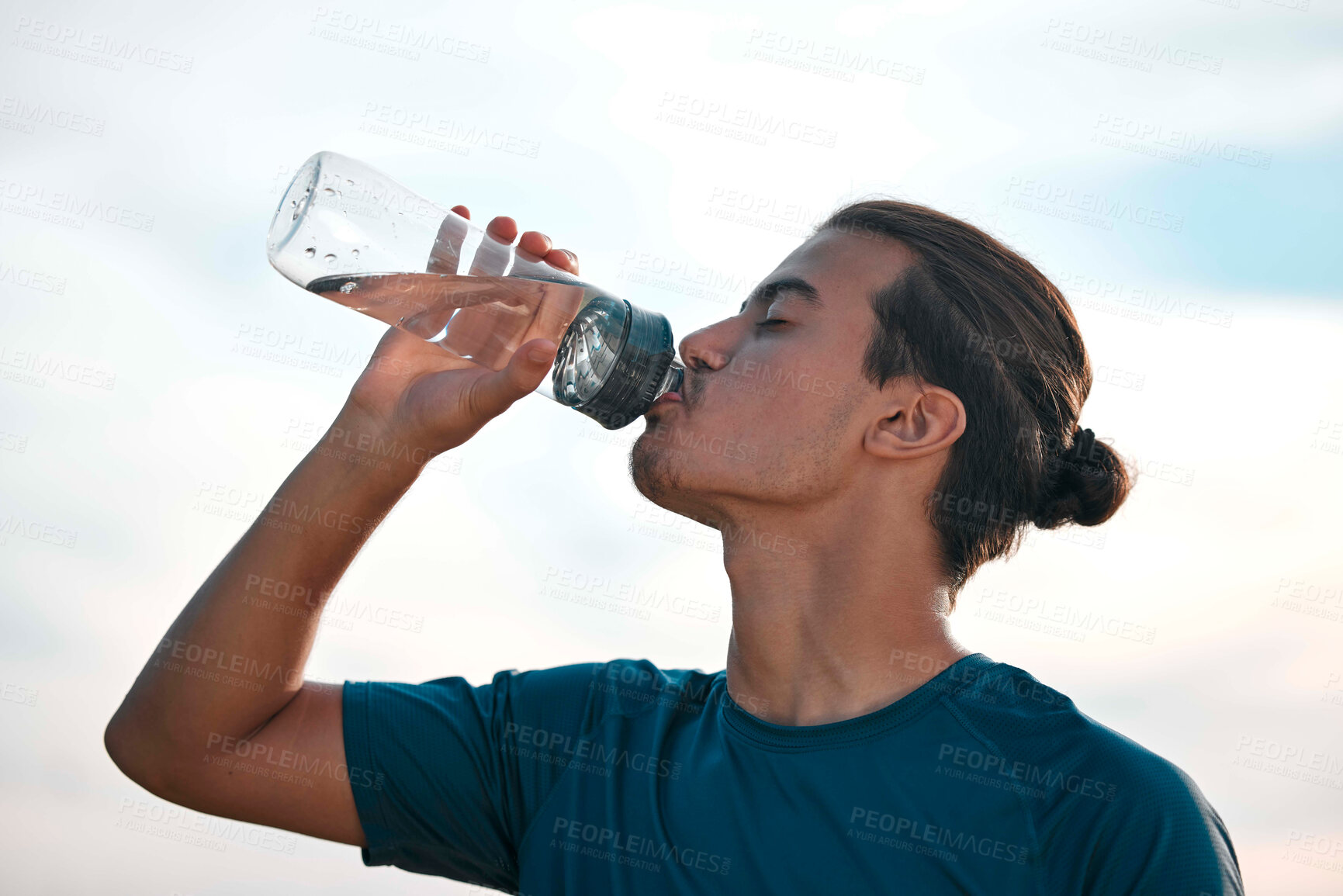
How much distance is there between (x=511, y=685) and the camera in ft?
7.02

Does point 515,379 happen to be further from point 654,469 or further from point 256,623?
point 256,623

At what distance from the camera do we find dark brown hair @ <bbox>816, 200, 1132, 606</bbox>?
212cm

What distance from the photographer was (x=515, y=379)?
188cm

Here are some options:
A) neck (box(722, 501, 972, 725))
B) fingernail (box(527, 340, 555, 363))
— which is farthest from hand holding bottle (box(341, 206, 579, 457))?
neck (box(722, 501, 972, 725))

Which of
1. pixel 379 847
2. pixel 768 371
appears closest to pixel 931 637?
pixel 768 371

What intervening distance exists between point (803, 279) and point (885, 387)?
0.33 meters

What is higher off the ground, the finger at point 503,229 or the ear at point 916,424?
the finger at point 503,229

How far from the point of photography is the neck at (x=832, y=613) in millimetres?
1808

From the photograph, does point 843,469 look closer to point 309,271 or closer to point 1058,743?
point 1058,743

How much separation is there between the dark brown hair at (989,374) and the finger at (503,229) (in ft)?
2.64

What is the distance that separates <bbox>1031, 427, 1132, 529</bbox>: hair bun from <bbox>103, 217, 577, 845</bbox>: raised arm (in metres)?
1.25

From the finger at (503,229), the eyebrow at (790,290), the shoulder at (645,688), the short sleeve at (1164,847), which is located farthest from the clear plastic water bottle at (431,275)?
the short sleeve at (1164,847)
